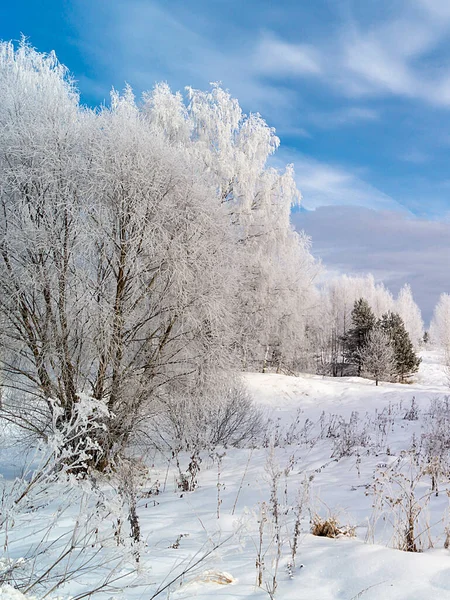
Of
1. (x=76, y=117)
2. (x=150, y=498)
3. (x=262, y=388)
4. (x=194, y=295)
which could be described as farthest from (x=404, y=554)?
(x=262, y=388)

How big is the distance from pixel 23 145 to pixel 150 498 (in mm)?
4494

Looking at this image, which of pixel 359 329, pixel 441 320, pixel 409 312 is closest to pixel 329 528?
pixel 359 329

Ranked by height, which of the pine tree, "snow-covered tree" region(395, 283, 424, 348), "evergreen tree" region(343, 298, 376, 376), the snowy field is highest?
"snow-covered tree" region(395, 283, 424, 348)

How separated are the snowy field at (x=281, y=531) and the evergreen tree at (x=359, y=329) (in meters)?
27.3

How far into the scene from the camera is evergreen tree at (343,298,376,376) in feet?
110

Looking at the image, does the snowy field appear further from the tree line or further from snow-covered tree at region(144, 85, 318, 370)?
snow-covered tree at region(144, 85, 318, 370)

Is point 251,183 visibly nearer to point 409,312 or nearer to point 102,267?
point 102,267

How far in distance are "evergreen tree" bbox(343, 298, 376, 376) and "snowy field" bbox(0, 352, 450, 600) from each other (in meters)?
27.3

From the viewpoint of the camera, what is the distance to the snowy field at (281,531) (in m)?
2.29

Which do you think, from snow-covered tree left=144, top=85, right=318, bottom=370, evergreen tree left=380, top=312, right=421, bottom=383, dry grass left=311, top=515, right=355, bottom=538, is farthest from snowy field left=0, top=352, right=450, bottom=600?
evergreen tree left=380, top=312, right=421, bottom=383

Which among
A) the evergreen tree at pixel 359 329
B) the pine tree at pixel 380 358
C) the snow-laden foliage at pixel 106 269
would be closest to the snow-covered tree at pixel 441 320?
the evergreen tree at pixel 359 329

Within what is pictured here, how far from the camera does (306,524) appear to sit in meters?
3.58

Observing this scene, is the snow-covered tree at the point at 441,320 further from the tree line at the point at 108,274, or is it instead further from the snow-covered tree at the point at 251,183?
the tree line at the point at 108,274

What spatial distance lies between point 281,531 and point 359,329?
3245 cm
